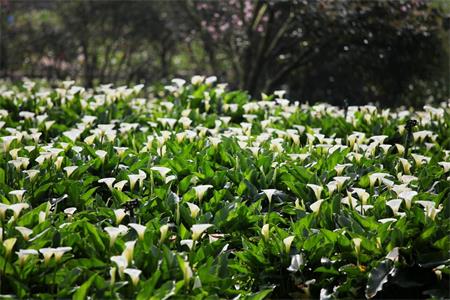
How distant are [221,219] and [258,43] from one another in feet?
26.5

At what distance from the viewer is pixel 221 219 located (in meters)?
3.15

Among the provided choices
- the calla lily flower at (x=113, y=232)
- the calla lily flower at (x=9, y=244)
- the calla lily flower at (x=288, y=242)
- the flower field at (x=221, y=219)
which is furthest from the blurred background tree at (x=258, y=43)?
the calla lily flower at (x=9, y=244)

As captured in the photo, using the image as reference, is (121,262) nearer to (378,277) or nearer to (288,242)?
(288,242)

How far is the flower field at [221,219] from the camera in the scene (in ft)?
8.44

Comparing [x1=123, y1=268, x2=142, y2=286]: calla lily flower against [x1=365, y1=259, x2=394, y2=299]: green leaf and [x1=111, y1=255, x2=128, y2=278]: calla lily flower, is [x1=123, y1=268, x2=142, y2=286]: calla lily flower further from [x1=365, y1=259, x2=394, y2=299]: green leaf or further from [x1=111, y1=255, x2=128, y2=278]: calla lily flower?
[x1=365, y1=259, x2=394, y2=299]: green leaf

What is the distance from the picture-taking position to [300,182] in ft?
11.9

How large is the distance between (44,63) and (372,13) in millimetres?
8349

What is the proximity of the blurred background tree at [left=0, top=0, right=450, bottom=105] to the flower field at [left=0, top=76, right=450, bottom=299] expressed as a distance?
477cm

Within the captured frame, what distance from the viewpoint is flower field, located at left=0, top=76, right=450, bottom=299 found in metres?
2.57

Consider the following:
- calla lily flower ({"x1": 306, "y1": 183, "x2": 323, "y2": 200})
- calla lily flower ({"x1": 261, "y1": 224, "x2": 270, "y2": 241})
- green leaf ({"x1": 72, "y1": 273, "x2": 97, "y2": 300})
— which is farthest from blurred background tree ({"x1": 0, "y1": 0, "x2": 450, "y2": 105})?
green leaf ({"x1": 72, "y1": 273, "x2": 97, "y2": 300})

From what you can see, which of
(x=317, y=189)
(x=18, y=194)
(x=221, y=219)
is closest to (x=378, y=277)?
(x=317, y=189)

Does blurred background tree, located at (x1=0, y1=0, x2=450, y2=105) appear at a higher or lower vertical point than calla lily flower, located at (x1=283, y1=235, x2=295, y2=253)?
higher

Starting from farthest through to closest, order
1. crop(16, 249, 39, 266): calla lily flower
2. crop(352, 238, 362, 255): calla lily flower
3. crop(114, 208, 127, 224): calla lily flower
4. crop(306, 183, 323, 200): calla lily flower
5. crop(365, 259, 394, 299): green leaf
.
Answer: crop(306, 183, 323, 200): calla lily flower < crop(114, 208, 127, 224): calla lily flower < crop(352, 238, 362, 255): calla lily flower < crop(365, 259, 394, 299): green leaf < crop(16, 249, 39, 266): calla lily flower

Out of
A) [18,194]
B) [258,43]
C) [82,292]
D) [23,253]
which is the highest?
[258,43]
